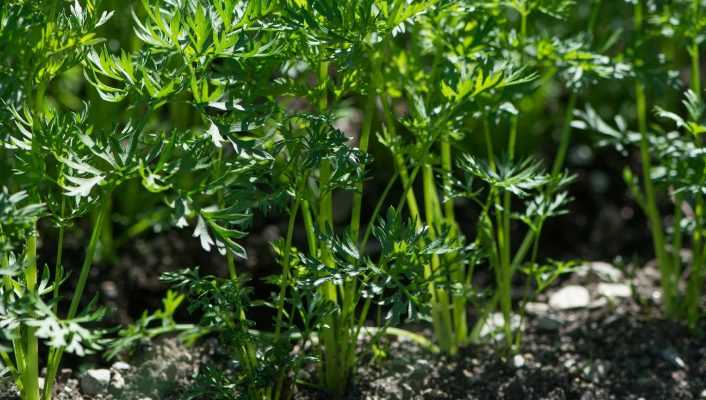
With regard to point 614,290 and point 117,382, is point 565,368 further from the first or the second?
point 117,382

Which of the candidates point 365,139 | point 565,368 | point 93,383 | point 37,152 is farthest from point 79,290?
point 565,368

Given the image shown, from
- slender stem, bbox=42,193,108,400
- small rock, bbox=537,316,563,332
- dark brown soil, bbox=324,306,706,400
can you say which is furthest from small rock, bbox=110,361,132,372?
small rock, bbox=537,316,563,332

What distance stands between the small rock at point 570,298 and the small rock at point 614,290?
0.04m

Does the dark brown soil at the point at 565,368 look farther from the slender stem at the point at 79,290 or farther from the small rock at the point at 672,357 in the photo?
the slender stem at the point at 79,290

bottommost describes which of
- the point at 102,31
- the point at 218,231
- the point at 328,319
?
the point at 328,319

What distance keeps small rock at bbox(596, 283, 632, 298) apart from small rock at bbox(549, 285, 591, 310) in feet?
0.13

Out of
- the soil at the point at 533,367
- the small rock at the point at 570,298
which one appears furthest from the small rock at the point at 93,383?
the small rock at the point at 570,298

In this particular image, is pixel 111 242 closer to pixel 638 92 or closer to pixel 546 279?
pixel 546 279

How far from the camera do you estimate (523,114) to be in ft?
9.84

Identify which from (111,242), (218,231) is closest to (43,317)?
(218,231)

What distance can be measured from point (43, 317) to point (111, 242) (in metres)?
0.94

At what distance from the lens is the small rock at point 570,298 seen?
8.61 ft

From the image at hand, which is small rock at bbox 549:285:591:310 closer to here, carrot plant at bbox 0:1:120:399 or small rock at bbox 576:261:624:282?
small rock at bbox 576:261:624:282

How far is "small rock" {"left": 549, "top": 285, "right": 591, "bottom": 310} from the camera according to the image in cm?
262
